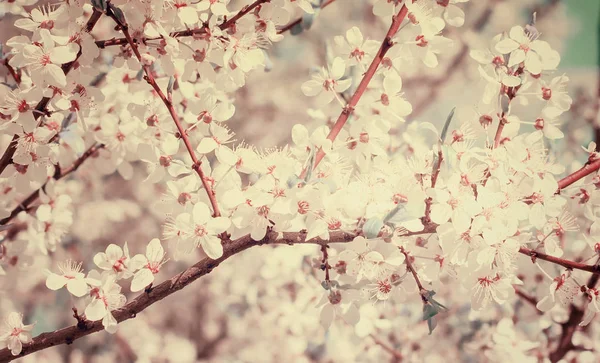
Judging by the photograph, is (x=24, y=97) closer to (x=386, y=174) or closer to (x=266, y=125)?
(x=386, y=174)

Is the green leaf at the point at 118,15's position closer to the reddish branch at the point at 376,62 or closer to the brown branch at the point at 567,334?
the reddish branch at the point at 376,62

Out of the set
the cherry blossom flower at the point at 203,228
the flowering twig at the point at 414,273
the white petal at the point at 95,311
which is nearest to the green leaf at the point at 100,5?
the cherry blossom flower at the point at 203,228

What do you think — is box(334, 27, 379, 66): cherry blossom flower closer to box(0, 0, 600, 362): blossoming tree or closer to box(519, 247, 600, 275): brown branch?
box(0, 0, 600, 362): blossoming tree

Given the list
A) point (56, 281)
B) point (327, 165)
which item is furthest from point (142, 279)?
point (327, 165)

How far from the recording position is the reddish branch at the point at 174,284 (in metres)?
0.70

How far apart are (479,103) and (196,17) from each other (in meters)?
0.48

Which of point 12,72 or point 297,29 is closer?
point 12,72

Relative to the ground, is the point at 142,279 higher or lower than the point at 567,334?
higher

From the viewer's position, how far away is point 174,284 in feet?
2.31

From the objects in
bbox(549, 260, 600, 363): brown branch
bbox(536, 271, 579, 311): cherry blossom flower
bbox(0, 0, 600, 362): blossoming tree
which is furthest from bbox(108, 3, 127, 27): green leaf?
bbox(549, 260, 600, 363): brown branch

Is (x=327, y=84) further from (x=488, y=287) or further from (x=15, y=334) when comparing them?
(x=15, y=334)

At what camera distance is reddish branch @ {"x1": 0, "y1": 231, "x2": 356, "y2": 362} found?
2.30 feet

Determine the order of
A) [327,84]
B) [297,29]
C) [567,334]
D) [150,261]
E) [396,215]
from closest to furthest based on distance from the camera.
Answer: [396,215]
[150,261]
[327,84]
[297,29]
[567,334]

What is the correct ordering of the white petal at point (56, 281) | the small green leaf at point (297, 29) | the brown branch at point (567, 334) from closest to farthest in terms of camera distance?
the white petal at point (56, 281) < the small green leaf at point (297, 29) < the brown branch at point (567, 334)
